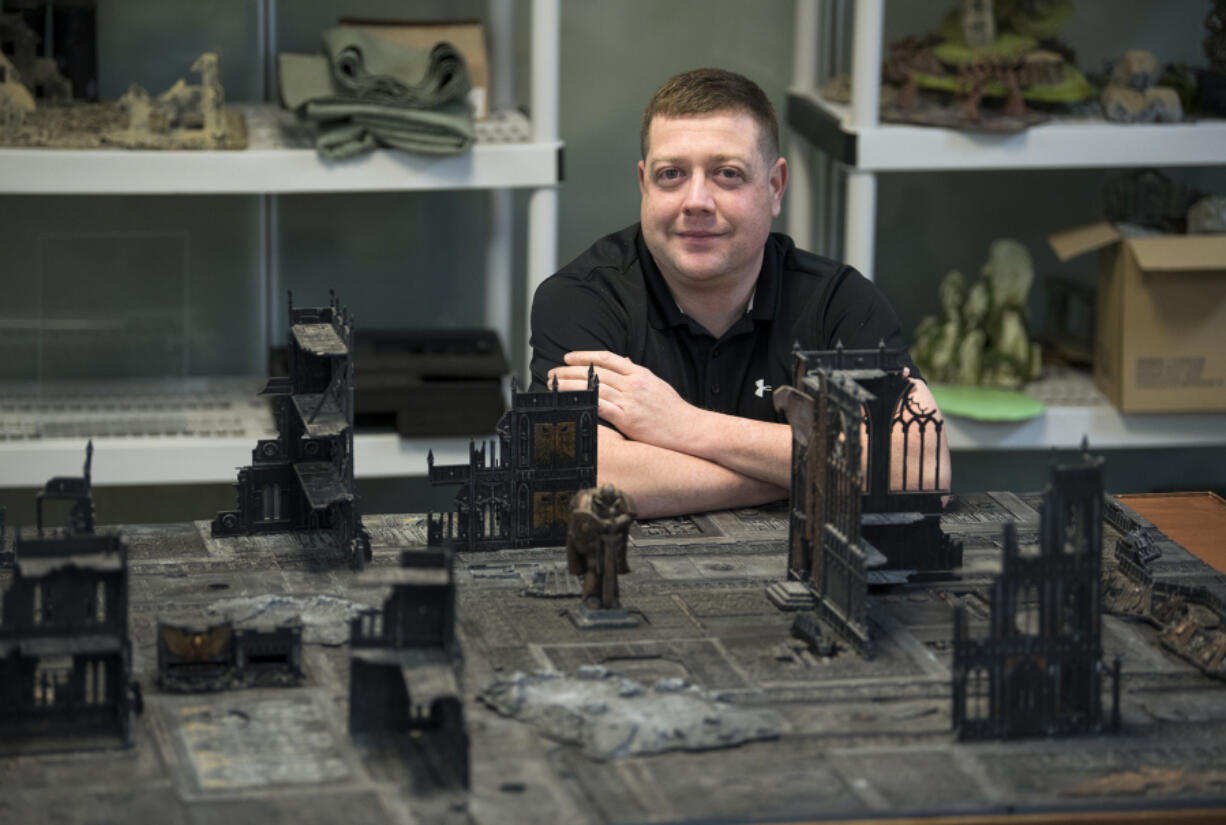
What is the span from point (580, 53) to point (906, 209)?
0.72 meters

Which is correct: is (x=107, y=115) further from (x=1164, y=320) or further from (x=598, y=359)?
(x=1164, y=320)

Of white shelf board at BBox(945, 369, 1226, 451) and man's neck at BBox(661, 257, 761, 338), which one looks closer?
man's neck at BBox(661, 257, 761, 338)

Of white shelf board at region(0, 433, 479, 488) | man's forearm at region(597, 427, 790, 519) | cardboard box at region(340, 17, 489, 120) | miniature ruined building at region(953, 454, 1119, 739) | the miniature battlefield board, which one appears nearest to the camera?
the miniature battlefield board

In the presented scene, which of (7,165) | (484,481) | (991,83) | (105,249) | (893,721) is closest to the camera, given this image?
(893,721)

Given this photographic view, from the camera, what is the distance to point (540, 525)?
6.38 ft

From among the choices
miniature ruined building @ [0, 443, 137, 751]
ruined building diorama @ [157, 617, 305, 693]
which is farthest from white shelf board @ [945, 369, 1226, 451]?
miniature ruined building @ [0, 443, 137, 751]

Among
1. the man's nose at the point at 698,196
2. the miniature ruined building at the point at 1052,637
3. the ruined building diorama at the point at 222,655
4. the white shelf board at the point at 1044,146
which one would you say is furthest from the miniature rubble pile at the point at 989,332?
the ruined building diorama at the point at 222,655

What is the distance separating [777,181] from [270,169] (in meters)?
0.94

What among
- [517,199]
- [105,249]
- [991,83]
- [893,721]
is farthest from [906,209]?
[893,721]

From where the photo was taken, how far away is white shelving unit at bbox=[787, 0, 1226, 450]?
300 centimetres

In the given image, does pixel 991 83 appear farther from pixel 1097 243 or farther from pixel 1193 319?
pixel 1193 319

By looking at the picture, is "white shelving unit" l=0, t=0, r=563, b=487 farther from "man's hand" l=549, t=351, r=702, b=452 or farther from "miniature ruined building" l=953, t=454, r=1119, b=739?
"miniature ruined building" l=953, t=454, r=1119, b=739

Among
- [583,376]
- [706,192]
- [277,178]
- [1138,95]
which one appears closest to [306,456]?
[583,376]

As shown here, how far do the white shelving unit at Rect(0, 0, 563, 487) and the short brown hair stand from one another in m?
0.70
